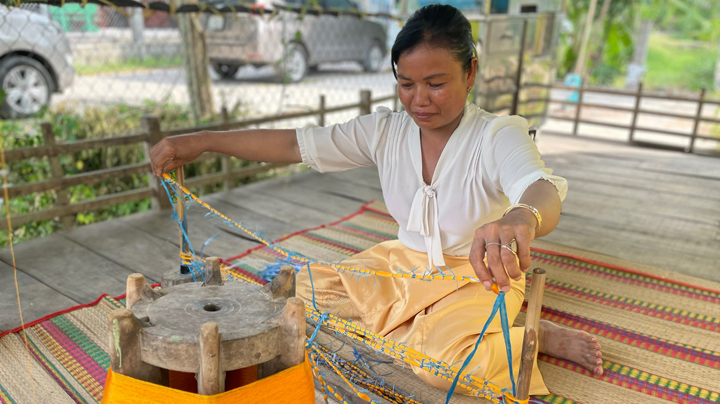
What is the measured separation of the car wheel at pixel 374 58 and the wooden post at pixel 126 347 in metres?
6.54

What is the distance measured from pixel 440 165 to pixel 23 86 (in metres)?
4.21

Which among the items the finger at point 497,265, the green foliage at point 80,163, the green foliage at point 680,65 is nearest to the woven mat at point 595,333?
the finger at point 497,265

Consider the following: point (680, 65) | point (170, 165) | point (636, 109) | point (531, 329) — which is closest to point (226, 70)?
point (636, 109)

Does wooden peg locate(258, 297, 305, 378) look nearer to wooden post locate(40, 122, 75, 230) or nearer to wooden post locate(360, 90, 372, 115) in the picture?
wooden post locate(40, 122, 75, 230)

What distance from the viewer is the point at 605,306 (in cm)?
213

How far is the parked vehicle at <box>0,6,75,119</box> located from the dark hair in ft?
11.8

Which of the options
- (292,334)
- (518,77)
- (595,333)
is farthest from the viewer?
(518,77)

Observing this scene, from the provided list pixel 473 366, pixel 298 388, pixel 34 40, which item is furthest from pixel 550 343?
pixel 34 40

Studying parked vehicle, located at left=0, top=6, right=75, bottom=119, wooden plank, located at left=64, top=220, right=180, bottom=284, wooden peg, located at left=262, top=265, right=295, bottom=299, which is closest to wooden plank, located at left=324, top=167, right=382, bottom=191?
wooden plank, located at left=64, top=220, right=180, bottom=284

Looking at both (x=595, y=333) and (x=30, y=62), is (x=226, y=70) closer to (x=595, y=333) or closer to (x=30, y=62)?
(x=30, y=62)

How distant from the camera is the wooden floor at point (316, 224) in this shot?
88.0 inches

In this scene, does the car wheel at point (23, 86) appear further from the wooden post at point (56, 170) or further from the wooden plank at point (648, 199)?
the wooden plank at point (648, 199)

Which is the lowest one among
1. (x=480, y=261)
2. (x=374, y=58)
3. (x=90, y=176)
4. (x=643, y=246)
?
(x=643, y=246)

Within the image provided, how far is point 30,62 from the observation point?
4410 mm
